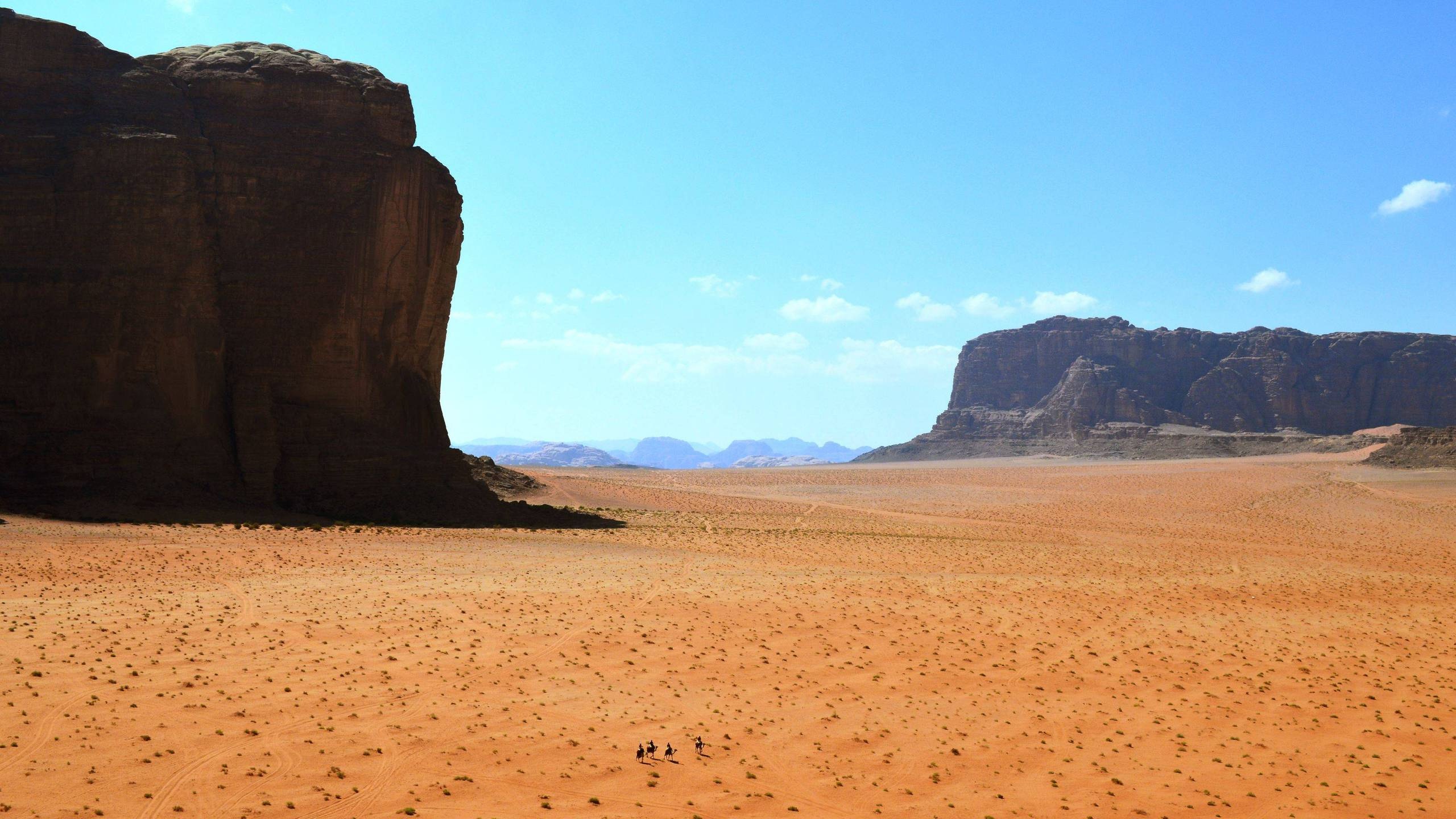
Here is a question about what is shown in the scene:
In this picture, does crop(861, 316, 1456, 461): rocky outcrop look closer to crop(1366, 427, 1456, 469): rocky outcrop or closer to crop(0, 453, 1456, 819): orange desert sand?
crop(1366, 427, 1456, 469): rocky outcrop

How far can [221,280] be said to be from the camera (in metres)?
27.5

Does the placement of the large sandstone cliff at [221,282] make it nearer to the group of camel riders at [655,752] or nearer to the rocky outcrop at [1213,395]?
the group of camel riders at [655,752]

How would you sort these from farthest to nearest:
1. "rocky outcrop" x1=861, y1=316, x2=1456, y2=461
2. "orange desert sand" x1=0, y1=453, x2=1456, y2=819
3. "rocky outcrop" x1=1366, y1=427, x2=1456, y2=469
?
"rocky outcrop" x1=861, y1=316, x2=1456, y2=461, "rocky outcrop" x1=1366, y1=427, x2=1456, y2=469, "orange desert sand" x1=0, y1=453, x2=1456, y2=819

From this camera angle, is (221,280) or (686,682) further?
(221,280)

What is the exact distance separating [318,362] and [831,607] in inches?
733

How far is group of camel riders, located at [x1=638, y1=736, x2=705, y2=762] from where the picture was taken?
8984mm

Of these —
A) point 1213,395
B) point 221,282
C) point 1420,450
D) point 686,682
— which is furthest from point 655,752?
point 1213,395

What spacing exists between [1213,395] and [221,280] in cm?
13895

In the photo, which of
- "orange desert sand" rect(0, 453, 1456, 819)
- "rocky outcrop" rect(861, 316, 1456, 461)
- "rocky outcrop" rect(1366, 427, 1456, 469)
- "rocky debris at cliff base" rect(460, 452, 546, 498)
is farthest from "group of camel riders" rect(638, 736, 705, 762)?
"rocky outcrop" rect(861, 316, 1456, 461)

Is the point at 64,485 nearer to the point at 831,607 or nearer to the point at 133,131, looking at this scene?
the point at 133,131

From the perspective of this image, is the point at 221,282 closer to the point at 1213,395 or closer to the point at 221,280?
the point at 221,280

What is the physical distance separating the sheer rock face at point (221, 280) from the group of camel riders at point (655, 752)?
20.0m

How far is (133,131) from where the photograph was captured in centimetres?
2688

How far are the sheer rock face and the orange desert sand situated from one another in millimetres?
4178
